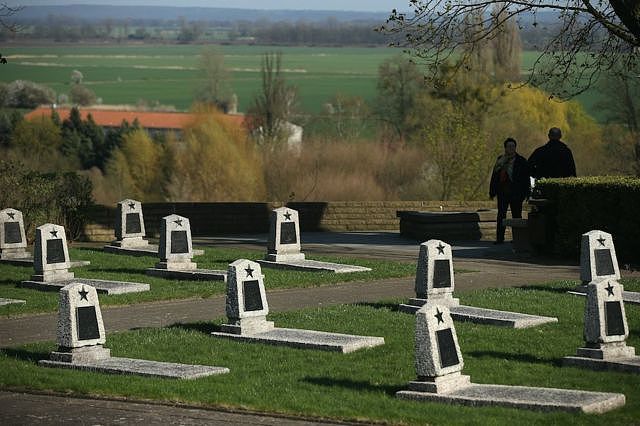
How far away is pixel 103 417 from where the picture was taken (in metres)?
12.0

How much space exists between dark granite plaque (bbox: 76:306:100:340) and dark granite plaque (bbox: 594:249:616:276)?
7588 mm

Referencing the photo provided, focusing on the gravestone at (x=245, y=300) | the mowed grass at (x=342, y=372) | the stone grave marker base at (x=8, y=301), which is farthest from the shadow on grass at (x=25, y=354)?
the stone grave marker base at (x=8, y=301)

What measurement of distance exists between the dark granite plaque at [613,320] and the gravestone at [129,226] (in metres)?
13.5

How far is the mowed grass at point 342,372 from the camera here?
1192cm

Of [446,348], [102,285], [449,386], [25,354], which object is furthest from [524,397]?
[102,285]

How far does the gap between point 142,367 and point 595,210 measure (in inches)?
472

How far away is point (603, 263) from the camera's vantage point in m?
18.9

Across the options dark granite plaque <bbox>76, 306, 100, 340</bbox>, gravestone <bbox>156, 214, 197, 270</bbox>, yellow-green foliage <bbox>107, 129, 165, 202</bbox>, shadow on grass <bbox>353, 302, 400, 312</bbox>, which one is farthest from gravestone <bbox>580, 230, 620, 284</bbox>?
yellow-green foliage <bbox>107, 129, 165, 202</bbox>

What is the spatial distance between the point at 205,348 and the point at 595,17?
1095 centimetres

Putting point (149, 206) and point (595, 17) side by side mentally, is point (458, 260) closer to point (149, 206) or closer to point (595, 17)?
point (595, 17)

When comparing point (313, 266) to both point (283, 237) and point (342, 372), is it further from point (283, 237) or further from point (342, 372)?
point (342, 372)

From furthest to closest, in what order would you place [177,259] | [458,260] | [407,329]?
[458,260]
[177,259]
[407,329]

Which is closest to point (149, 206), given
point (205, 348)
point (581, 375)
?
point (205, 348)

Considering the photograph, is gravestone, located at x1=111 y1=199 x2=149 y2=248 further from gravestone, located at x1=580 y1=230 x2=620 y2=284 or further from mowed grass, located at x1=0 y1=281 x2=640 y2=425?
gravestone, located at x1=580 y1=230 x2=620 y2=284
